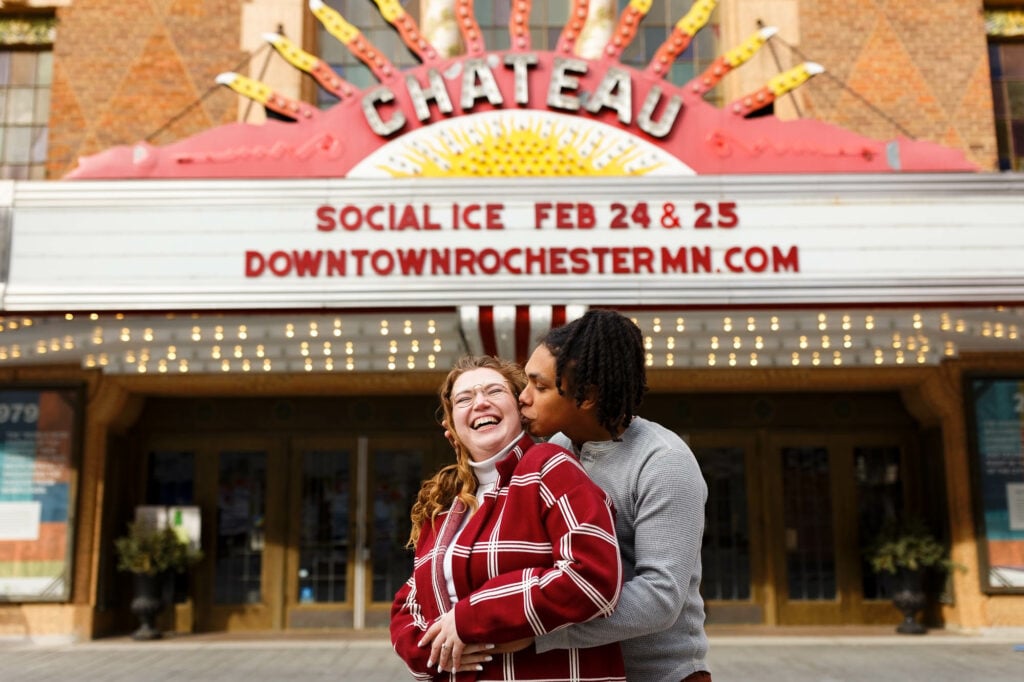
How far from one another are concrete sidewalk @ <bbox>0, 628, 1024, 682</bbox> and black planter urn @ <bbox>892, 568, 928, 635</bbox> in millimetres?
199

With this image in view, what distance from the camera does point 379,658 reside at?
970 centimetres

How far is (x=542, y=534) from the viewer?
80.4 inches

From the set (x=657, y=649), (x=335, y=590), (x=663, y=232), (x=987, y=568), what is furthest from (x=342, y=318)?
(x=987, y=568)

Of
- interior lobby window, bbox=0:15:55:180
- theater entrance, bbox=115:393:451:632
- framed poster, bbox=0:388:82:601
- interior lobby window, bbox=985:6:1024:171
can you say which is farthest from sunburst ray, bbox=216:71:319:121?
interior lobby window, bbox=985:6:1024:171

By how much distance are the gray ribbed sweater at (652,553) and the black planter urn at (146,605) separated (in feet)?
34.0

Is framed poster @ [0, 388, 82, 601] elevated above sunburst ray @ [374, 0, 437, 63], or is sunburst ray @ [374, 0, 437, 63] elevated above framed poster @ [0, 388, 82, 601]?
sunburst ray @ [374, 0, 437, 63]

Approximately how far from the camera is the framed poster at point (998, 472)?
36.4 feet

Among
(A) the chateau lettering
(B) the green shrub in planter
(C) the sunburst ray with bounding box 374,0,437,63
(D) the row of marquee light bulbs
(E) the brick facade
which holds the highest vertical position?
(E) the brick facade

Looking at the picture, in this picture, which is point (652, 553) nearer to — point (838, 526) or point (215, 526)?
point (838, 526)

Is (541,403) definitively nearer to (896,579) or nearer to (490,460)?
(490,460)

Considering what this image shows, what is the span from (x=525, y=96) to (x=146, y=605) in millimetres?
7558

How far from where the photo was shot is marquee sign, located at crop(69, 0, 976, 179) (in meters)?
9.00

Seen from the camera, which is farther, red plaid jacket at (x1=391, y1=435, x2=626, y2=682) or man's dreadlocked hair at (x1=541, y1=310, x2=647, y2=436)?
man's dreadlocked hair at (x1=541, y1=310, x2=647, y2=436)

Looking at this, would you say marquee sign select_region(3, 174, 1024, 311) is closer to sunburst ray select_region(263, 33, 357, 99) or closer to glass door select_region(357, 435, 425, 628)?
sunburst ray select_region(263, 33, 357, 99)
